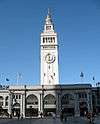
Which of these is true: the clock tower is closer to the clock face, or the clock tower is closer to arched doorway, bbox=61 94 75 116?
the clock face

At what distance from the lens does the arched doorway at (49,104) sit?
497 ft

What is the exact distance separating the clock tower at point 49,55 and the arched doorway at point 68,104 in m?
8.84

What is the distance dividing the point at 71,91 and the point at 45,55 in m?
22.3

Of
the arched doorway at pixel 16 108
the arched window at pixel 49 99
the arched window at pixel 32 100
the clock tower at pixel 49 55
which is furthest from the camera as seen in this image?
the clock tower at pixel 49 55

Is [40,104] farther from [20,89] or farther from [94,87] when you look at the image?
[94,87]

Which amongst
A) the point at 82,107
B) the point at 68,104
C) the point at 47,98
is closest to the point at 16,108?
the point at 47,98

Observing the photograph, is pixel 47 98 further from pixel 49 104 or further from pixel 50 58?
pixel 50 58

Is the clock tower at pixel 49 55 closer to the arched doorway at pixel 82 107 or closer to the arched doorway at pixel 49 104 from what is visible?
the arched doorway at pixel 49 104

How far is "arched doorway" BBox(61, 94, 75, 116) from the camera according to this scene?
150 meters

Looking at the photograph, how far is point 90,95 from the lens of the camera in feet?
494

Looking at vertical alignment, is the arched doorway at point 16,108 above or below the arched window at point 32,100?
below

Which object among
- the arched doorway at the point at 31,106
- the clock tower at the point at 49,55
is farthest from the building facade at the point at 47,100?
the clock tower at the point at 49,55

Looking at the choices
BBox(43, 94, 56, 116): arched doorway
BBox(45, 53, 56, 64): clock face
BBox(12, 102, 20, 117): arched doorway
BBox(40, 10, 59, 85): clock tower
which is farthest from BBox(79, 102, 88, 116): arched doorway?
BBox(12, 102, 20, 117): arched doorway

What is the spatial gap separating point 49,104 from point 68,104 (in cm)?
852
